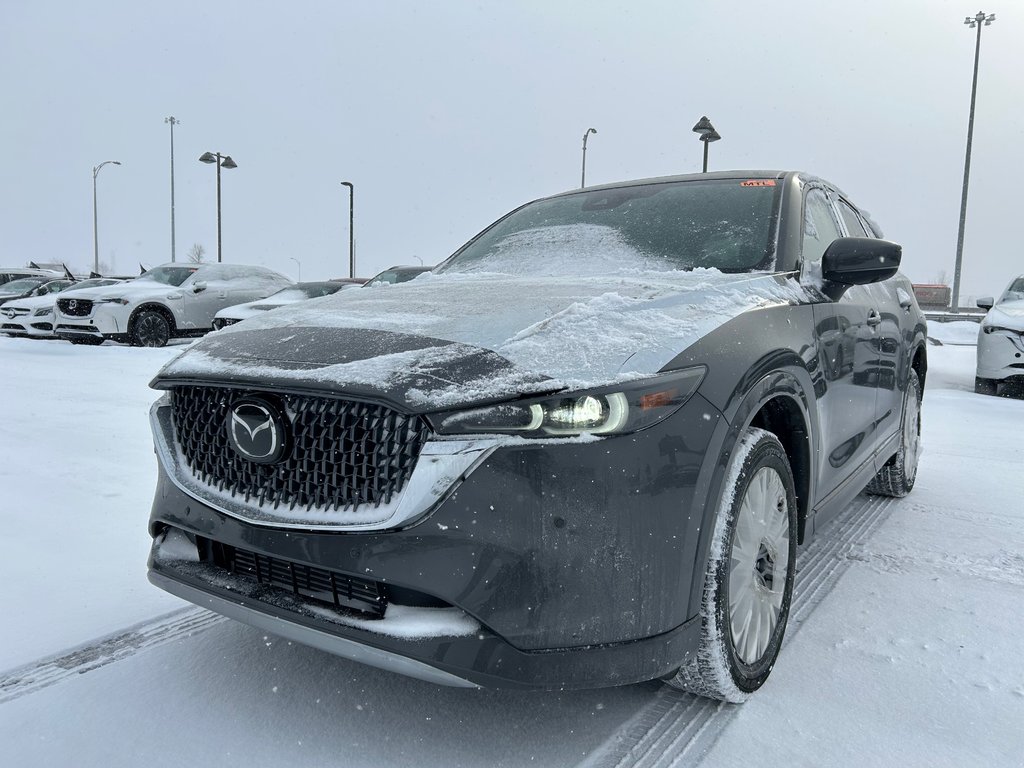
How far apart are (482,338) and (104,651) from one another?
1.58 metres

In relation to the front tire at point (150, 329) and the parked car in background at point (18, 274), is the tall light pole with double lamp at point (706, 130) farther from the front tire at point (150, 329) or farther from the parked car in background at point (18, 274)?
the parked car in background at point (18, 274)

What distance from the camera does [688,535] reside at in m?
1.85

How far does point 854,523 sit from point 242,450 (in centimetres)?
315

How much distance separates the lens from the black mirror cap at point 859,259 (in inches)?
108

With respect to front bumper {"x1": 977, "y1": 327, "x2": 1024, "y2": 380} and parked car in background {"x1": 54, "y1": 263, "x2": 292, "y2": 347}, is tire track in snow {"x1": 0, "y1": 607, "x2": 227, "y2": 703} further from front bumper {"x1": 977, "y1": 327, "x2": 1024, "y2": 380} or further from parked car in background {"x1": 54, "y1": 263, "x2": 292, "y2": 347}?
parked car in background {"x1": 54, "y1": 263, "x2": 292, "y2": 347}

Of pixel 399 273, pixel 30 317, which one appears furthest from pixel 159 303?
pixel 399 273

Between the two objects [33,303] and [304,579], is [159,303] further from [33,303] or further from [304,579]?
[304,579]

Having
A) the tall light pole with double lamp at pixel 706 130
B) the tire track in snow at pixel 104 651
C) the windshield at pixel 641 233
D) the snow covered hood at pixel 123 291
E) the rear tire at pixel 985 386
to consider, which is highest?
the tall light pole with double lamp at pixel 706 130

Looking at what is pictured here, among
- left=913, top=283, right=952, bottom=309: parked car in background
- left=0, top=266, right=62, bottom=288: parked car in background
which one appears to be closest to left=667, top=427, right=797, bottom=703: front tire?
left=0, top=266, right=62, bottom=288: parked car in background

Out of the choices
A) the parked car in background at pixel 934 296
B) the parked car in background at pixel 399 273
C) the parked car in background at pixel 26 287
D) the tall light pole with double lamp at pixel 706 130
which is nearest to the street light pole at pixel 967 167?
the parked car in background at pixel 934 296

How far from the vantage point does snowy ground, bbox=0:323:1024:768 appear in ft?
6.33

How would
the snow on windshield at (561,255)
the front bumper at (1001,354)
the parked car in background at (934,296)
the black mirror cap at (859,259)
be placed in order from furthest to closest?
1. the parked car in background at (934,296)
2. the front bumper at (1001,354)
3. the snow on windshield at (561,255)
4. the black mirror cap at (859,259)

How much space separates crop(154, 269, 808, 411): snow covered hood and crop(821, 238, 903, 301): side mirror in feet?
1.01

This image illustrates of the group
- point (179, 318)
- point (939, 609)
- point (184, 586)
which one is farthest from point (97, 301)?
point (939, 609)
